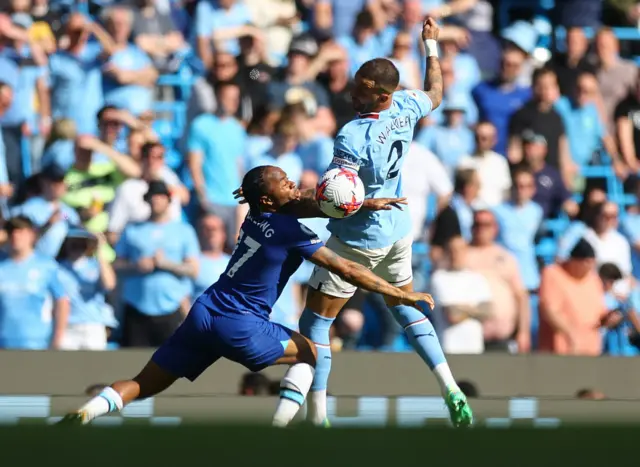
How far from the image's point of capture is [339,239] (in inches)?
348

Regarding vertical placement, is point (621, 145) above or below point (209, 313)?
above

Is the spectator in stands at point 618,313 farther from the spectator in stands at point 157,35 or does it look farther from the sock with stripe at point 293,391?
the sock with stripe at point 293,391

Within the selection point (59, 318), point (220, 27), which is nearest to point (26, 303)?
point (59, 318)

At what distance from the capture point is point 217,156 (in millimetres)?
12688

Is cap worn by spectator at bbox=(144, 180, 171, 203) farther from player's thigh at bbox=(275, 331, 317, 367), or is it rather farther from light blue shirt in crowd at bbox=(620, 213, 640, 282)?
light blue shirt in crowd at bbox=(620, 213, 640, 282)

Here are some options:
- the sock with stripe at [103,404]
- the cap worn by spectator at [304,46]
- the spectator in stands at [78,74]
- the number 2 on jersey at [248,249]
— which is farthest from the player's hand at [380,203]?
the cap worn by spectator at [304,46]

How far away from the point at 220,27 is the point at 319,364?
5.93m

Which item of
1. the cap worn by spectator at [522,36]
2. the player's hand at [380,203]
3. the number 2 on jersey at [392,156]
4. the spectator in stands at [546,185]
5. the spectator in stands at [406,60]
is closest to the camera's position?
the player's hand at [380,203]

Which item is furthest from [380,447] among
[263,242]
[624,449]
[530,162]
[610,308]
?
[530,162]

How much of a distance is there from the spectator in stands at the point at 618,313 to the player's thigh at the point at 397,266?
408 centimetres

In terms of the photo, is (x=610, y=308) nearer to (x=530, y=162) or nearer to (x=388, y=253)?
(x=530, y=162)

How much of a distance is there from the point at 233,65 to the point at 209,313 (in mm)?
5564

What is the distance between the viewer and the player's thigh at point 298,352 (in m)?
8.24

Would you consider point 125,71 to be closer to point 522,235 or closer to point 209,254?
point 209,254
